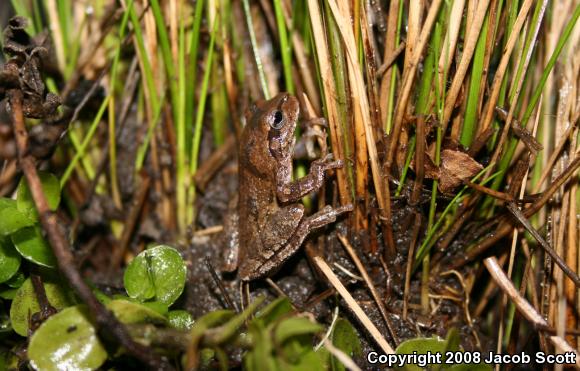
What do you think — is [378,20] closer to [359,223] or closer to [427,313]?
[359,223]

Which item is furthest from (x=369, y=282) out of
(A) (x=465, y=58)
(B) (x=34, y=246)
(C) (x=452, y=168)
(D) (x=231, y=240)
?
(B) (x=34, y=246)

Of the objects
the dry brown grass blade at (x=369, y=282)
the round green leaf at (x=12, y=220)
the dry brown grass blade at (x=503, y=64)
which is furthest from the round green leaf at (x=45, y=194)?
the dry brown grass blade at (x=503, y=64)

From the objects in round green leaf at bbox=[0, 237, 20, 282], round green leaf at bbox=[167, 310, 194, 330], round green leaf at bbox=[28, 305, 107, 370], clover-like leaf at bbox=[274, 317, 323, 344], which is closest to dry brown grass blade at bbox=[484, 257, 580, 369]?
clover-like leaf at bbox=[274, 317, 323, 344]

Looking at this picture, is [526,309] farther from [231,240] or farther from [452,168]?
[231,240]

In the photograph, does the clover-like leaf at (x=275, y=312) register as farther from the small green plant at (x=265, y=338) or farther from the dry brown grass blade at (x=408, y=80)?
the dry brown grass blade at (x=408, y=80)

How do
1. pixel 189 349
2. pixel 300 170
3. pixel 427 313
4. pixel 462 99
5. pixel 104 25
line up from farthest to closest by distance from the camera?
1. pixel 104 25
2. pixel 300 170
3. pixel 427 313
4. pixel 462 99
5. pixel 189 349

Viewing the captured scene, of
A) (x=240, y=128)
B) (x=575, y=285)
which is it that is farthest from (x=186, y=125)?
(x=575, y=285)
